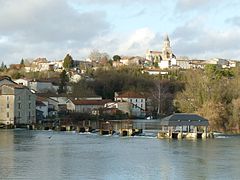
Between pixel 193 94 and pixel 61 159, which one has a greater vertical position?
pixel 193 94

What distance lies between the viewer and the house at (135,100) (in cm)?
7956

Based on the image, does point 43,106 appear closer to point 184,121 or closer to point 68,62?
point 184,121

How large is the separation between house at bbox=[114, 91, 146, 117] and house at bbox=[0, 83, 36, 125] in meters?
21.9

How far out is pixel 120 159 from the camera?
92.5ft

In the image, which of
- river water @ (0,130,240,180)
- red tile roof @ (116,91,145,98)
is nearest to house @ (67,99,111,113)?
red tile roof @ (116,91,145,98)

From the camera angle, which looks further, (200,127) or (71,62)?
(71,62)

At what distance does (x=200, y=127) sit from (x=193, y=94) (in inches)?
318

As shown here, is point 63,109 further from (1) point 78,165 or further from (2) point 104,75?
(1) point 78,165

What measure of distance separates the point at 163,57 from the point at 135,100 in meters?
72.4

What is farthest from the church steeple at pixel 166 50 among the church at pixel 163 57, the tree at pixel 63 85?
the tree at pixel 63 85

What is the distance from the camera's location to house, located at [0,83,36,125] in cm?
5834

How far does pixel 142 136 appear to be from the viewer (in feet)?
148

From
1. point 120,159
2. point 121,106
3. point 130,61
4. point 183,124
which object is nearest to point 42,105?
point 121,106

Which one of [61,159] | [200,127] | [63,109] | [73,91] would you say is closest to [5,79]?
[63,109]
